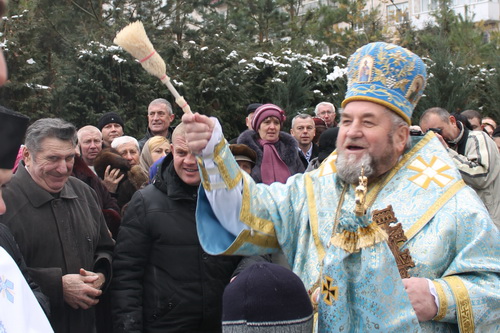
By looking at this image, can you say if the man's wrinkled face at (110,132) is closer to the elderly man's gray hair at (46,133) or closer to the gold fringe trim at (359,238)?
the elderly man's gray hair at (46,133)

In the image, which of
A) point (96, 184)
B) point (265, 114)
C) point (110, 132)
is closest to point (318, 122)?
point (265, 114)

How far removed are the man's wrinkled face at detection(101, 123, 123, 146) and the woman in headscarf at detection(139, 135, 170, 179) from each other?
3.90 feet

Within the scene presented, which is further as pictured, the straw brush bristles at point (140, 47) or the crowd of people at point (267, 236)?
the straw brush bristles at point (140, 47)

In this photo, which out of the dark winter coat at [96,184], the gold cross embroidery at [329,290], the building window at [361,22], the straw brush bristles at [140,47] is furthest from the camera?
the building window at [361,22]

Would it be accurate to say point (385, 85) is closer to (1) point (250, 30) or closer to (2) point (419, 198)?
(2) point (419, 198)

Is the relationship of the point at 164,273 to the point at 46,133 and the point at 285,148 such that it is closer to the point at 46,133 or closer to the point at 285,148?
the point at 46,133

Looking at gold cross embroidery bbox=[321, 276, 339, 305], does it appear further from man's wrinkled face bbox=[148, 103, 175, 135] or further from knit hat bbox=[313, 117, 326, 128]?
knit hat bbox=[313, 117, 326, 128]

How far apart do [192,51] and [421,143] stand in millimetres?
9751

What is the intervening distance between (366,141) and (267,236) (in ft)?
2.07

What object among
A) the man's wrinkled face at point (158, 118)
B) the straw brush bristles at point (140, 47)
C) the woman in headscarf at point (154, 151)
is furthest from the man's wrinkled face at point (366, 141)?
the man's wrinkled face at point (158, 118)

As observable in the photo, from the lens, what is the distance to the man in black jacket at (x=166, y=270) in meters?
3.77

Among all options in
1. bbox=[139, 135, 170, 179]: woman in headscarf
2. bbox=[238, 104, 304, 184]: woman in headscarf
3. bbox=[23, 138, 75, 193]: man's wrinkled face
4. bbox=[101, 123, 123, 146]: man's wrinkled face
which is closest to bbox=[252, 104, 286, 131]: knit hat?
bbox=[238, 104, 304, 184]: woman in headscarf

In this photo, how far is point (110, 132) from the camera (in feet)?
23.6

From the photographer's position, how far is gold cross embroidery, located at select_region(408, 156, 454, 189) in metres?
2.90
